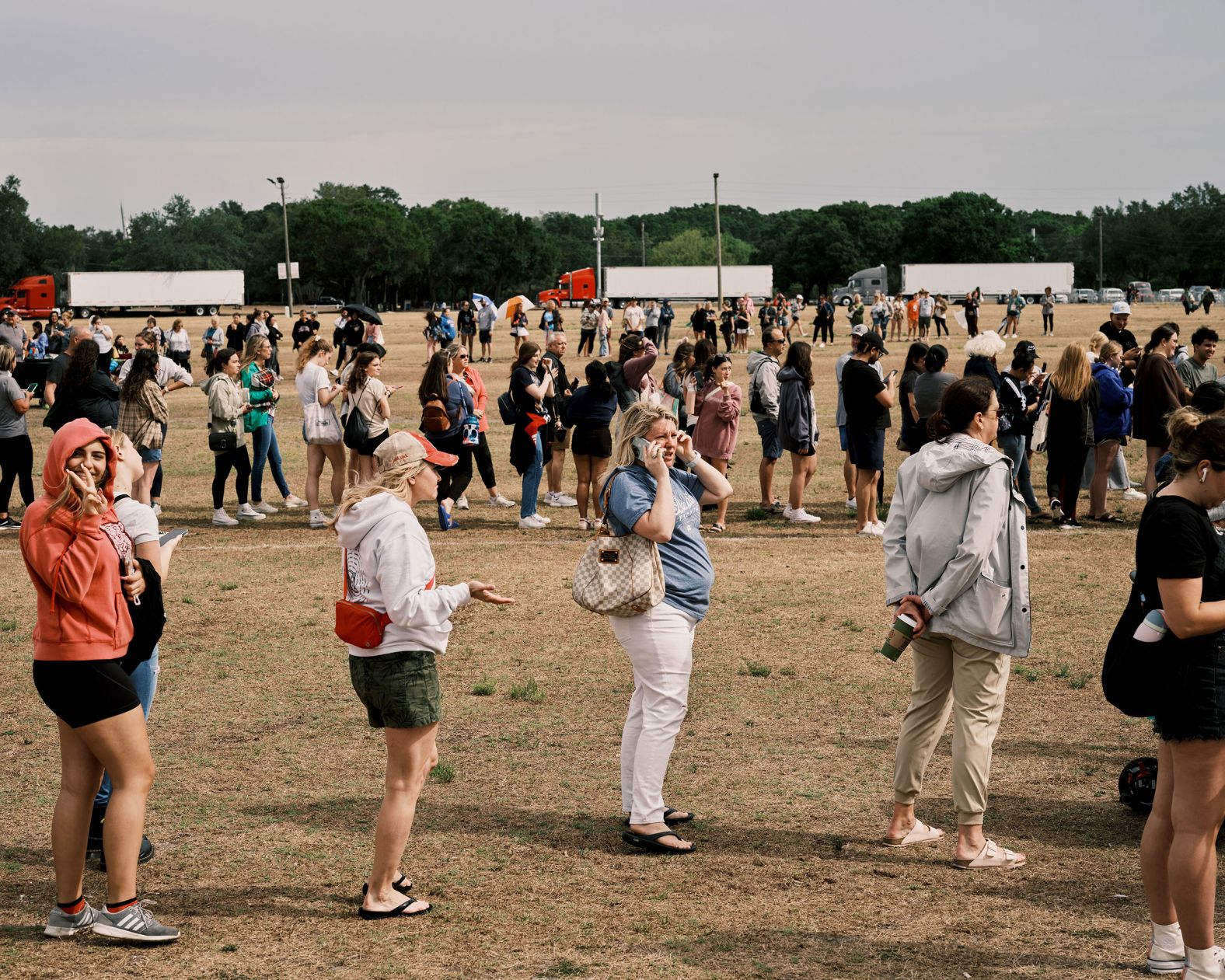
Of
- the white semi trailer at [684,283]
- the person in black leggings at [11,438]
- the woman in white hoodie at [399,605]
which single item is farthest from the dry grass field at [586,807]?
the white semi trailer at [684,283]

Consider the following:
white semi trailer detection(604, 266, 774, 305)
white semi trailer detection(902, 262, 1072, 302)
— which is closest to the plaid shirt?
white semi trailer detection(604, 266, 774, 305)

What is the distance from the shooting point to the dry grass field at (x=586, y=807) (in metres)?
4.82

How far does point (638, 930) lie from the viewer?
496 centimetres

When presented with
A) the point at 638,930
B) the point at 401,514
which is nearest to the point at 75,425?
the point at 401,514

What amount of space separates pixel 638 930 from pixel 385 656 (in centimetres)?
140

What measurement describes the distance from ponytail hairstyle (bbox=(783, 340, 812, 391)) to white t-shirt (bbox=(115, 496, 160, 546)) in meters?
8.43

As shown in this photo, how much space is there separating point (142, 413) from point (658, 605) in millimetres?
8364

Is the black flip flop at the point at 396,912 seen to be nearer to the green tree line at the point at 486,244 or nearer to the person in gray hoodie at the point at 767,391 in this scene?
the person in gray hoodie at the point at 767,391

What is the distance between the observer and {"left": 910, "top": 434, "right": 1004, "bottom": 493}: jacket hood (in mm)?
5270

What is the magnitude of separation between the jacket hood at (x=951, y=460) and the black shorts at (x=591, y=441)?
731cm

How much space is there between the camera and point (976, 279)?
272 ft

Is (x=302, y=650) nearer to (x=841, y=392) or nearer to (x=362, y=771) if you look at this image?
(x=362, y=771)

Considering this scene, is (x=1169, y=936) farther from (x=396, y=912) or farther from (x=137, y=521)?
(x=137, y=521)

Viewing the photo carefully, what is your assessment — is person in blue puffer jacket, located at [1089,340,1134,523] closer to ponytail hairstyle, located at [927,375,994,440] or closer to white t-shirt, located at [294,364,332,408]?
white t-shirt, located at [294,364,332,408]
